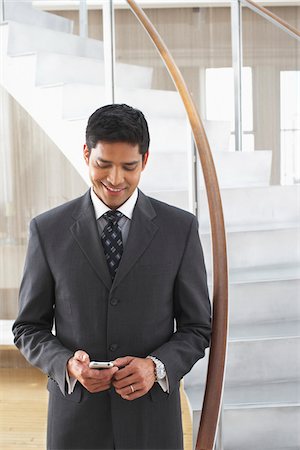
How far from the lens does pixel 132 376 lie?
1.46 m

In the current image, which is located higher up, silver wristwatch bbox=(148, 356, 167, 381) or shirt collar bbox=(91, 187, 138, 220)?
shirt collar bbox=(91, 187, 138, 220)

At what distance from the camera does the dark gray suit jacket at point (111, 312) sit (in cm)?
153

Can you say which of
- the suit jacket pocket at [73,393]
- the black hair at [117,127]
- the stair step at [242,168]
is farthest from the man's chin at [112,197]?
the stair step at [242,168]

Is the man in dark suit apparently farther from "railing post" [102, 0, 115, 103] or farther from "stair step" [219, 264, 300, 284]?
"railing post" [102, 0, 115, 103]

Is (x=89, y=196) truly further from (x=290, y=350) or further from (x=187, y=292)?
(x=290, y=350)

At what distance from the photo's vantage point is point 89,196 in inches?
63.4

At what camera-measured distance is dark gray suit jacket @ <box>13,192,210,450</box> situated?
153cm

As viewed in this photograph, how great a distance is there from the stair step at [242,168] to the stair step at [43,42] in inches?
46.4

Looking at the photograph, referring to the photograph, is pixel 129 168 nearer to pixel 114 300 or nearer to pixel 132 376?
pixel 114 300

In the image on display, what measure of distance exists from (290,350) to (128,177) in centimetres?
159

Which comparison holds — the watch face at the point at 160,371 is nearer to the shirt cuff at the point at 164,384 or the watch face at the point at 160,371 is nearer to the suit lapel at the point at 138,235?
the shirt cuff at the point at 164,384

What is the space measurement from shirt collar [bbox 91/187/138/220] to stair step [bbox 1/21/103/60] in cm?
241

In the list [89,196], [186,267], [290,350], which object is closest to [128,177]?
[89,196]

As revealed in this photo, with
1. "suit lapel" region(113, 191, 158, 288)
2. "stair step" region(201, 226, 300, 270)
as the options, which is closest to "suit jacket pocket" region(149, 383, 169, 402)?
"suit lapel" region(113, 191, 158, 288)
